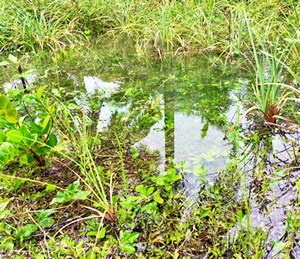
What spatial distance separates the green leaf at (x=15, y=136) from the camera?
1.15m

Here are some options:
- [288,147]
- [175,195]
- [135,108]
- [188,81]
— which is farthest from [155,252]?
[188,81]

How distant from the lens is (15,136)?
1.21m

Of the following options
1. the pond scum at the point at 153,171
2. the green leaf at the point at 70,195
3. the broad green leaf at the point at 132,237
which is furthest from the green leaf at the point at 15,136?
the broad green leaf at the point at 132,237

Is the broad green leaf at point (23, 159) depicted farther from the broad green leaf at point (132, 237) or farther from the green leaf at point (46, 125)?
the broad green leaf at point (132, 237)

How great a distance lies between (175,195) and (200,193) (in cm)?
15

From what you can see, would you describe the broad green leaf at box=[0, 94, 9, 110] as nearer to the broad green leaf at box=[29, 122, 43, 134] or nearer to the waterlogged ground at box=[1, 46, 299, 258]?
the broad green leaf at box=[29, 122, 43, 134]

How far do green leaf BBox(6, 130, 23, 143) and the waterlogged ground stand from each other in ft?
1.63

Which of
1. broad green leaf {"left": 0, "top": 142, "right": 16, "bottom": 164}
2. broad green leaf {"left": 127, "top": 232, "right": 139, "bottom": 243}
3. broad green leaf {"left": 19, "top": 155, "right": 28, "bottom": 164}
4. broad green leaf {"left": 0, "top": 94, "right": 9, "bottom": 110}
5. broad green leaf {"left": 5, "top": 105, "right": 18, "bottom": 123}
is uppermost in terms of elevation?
broad green leaf {"left": 0, "top": 94, "right": 9, "bottom": 110}

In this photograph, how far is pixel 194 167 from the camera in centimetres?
141

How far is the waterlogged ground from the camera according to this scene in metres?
1.13

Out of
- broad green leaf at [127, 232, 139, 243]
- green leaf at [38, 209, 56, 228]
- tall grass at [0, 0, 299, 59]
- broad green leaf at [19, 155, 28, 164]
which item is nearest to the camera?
broad green leaf at [127, 232, 139, 243]

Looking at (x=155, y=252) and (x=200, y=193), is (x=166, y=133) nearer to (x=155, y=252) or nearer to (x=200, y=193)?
(x=200, y=193)

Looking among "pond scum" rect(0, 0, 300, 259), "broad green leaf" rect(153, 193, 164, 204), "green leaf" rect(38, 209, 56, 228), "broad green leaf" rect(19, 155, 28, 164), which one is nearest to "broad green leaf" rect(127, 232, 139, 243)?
"pond scum" rect(0, 0, 300, 259)

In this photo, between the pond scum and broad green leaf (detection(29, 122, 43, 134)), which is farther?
broad green leaf (detection(29, 122, 43, 134))
